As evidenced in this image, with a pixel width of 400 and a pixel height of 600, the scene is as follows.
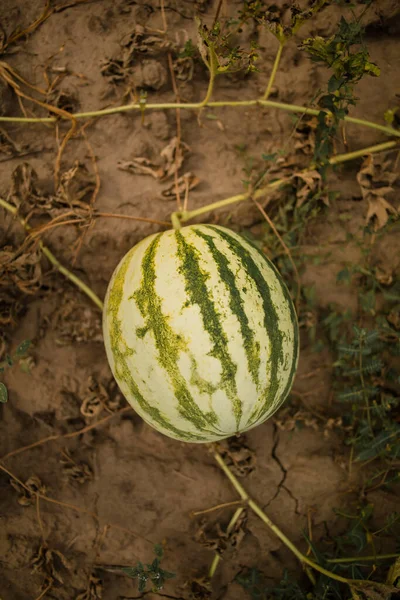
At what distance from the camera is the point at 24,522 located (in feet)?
8.25

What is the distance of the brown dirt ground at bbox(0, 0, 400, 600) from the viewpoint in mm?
2455

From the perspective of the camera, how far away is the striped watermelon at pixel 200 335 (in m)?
1.68

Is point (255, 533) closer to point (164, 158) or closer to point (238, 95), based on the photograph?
point (164, 158)

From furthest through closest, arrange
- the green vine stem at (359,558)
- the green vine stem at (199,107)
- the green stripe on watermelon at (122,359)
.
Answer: the green vine stem at (199,107) < the green vine stem at (359,558) < the green stripe on watermelon at (122,359)

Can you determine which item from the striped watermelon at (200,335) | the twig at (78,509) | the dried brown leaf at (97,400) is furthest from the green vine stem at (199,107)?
the twig at (78,509)

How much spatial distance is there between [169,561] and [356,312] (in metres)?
1.78

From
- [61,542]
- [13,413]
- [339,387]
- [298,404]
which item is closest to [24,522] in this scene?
[61,542]

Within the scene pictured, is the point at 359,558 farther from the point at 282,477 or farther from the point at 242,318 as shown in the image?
the point at 242,318

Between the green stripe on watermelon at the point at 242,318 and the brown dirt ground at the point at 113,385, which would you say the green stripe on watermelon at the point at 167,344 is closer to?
the green stripe on watermelon at the point at 242,318

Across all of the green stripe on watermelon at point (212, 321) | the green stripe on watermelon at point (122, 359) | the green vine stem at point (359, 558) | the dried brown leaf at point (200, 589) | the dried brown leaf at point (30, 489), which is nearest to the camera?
the green stripe on watermelon at point (212, 321)

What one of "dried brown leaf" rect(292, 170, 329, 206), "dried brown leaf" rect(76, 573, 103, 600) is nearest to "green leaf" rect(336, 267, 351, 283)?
"dried brown leaf" rect(292, 170, 329, 206)

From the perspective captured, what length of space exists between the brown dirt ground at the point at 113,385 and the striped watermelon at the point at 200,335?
2.32 ft

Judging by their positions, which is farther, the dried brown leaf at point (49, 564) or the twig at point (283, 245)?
the dried brown leaf at point (49, 564)

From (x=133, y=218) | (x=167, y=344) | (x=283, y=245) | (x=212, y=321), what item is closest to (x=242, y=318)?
(x=212, y=321)
